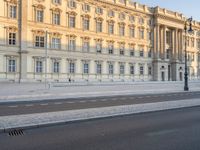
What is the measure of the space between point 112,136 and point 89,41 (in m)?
45.1

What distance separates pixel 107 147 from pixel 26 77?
38.7 meters

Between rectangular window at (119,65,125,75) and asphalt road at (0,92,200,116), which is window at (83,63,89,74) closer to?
rectangular window at (119,65,125,75)

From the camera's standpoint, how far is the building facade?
43188mm

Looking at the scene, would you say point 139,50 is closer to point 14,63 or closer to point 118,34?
point 118,34

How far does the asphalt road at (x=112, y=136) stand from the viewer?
22.9ft

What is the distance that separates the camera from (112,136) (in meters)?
8.22

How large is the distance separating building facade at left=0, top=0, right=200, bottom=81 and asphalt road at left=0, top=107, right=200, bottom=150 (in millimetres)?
32577

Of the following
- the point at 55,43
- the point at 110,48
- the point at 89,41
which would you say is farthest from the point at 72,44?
the point at 110,48

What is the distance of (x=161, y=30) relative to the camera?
66.4m

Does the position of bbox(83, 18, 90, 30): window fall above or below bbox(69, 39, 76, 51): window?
above

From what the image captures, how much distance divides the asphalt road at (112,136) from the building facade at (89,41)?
3258 cm

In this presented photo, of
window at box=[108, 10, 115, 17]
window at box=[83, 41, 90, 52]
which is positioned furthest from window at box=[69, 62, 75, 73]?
window at box=[108, 10, 115, 17]

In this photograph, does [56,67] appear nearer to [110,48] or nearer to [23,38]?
[23,38]

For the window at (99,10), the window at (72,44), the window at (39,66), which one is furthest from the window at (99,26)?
the window at (39,66)
